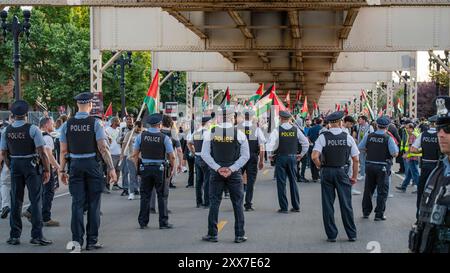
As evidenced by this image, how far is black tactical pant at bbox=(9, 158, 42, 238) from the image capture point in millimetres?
11320

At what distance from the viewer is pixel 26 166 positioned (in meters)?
11.4

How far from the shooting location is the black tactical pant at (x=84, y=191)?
35.4ft

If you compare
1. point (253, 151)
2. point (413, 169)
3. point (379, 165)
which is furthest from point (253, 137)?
point (413, 169)

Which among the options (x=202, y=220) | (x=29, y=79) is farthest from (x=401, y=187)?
(x=29, y=79)

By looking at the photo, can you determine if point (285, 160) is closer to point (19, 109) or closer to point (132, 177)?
point (132, 177)

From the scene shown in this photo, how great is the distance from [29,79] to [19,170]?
62170 millimetres

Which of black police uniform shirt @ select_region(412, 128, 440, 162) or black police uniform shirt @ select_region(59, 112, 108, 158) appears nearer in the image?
black police uniform shirt @ select_region(59, 112, 108, 158)

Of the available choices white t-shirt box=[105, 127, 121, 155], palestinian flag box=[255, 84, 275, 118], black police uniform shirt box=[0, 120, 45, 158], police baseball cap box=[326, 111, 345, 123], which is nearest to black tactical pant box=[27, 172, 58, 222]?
black police uniform shirt box=[0, 120, 45, 158]

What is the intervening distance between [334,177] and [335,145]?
1.62 feet

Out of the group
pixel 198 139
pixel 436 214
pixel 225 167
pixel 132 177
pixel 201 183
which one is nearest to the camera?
pixel 436 214

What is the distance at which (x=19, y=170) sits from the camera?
1141cm

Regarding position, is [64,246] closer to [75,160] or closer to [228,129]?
[75,160]

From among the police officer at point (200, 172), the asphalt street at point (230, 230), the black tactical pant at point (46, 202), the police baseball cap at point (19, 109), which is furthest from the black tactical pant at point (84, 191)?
the police officer at point (200, 172)

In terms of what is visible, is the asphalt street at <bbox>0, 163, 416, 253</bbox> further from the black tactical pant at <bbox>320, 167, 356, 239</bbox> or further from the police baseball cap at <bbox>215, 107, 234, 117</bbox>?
the police baseball cap at <bbox>215, 107, 234, 117</bbox>
